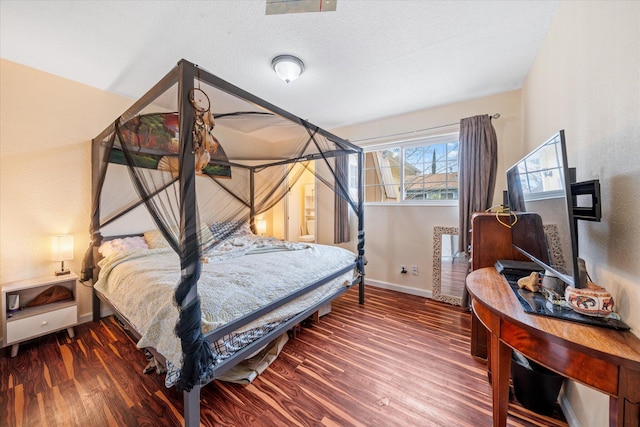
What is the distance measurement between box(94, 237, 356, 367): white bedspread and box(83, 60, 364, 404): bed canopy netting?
0.12 m

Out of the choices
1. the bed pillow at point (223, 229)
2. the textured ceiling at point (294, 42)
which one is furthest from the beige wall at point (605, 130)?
the bed pillow at point (223, 229)

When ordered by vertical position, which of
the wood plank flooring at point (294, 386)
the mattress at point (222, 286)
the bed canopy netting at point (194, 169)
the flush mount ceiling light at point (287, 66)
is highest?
the flush mount ceiling light at point (287, 66)

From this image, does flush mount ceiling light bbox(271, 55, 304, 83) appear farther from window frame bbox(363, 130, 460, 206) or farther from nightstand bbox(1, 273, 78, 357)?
nightstand bbox(1, 273, 78, 357)

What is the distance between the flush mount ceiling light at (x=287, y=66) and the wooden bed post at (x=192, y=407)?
8.09 feet

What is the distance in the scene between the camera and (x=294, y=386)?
1.62 m

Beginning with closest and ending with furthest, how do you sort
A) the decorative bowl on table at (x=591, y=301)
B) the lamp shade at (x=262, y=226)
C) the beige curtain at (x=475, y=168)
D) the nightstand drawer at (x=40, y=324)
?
the decorative bowl on table at (x=591, y=301), the nightstand drawer at (x=40, y=324), the beige curtain at (x=475, y=168), the lamp shade at (x=262, y=226)

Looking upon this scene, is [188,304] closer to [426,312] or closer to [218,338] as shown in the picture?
[218,338]

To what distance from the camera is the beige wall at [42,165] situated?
7.00 ft

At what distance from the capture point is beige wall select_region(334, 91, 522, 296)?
2709 mm

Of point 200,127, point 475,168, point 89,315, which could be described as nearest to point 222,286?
point 200,127

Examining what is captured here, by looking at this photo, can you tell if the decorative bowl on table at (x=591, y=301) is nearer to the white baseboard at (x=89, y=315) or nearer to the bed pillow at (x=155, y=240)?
the bed pillow at (x=155, y=240)

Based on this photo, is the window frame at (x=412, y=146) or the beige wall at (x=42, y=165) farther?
the window frame at (x=412, y=146)

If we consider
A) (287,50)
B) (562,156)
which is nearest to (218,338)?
(562,156)

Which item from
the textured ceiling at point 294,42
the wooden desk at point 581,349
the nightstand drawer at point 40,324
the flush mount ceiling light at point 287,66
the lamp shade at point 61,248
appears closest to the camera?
the wooden desk at point 581,349
